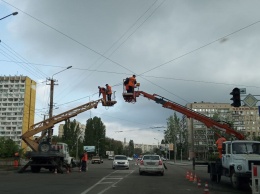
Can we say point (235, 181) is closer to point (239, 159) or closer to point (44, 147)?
point (239, 159)

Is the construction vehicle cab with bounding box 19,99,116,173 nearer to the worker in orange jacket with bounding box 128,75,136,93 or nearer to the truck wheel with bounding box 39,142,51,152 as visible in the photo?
the truck wheel with bounding box 39,142,51,152

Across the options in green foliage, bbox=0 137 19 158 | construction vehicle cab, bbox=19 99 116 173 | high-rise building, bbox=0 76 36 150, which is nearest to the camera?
construction vehicle cab, bbox=19 99 116 173

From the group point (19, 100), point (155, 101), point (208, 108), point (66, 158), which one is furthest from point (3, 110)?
point (155, 101)

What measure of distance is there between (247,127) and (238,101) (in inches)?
4936

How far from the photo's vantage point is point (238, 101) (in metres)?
21.8

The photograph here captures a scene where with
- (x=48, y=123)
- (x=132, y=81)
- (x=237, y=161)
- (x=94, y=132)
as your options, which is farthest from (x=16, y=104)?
(x=237, y=161)

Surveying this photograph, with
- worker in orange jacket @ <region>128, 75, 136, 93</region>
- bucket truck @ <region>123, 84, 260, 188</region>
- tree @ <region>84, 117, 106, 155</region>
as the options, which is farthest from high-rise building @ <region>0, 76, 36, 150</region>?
bucket truck @ <region>123, 84, 260, 188</region>

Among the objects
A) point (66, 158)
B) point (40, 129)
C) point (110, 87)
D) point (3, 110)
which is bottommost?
point (66, 158)

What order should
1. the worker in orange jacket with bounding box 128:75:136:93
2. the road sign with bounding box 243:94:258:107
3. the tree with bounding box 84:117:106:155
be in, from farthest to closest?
the tree with bounding box 84:117:106:155 < the worker in orange jacket with bounding box 128:75:136:93 < the road sign with bounding box 243:94:258:107

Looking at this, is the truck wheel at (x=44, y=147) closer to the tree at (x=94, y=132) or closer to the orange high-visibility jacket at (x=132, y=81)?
the orange high-visibility jacket at (x=132, y=81)

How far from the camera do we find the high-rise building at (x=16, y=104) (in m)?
134

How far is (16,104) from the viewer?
148 m

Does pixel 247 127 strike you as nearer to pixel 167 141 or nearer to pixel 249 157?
pixel 167 141

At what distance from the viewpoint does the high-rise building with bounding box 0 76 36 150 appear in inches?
5266
